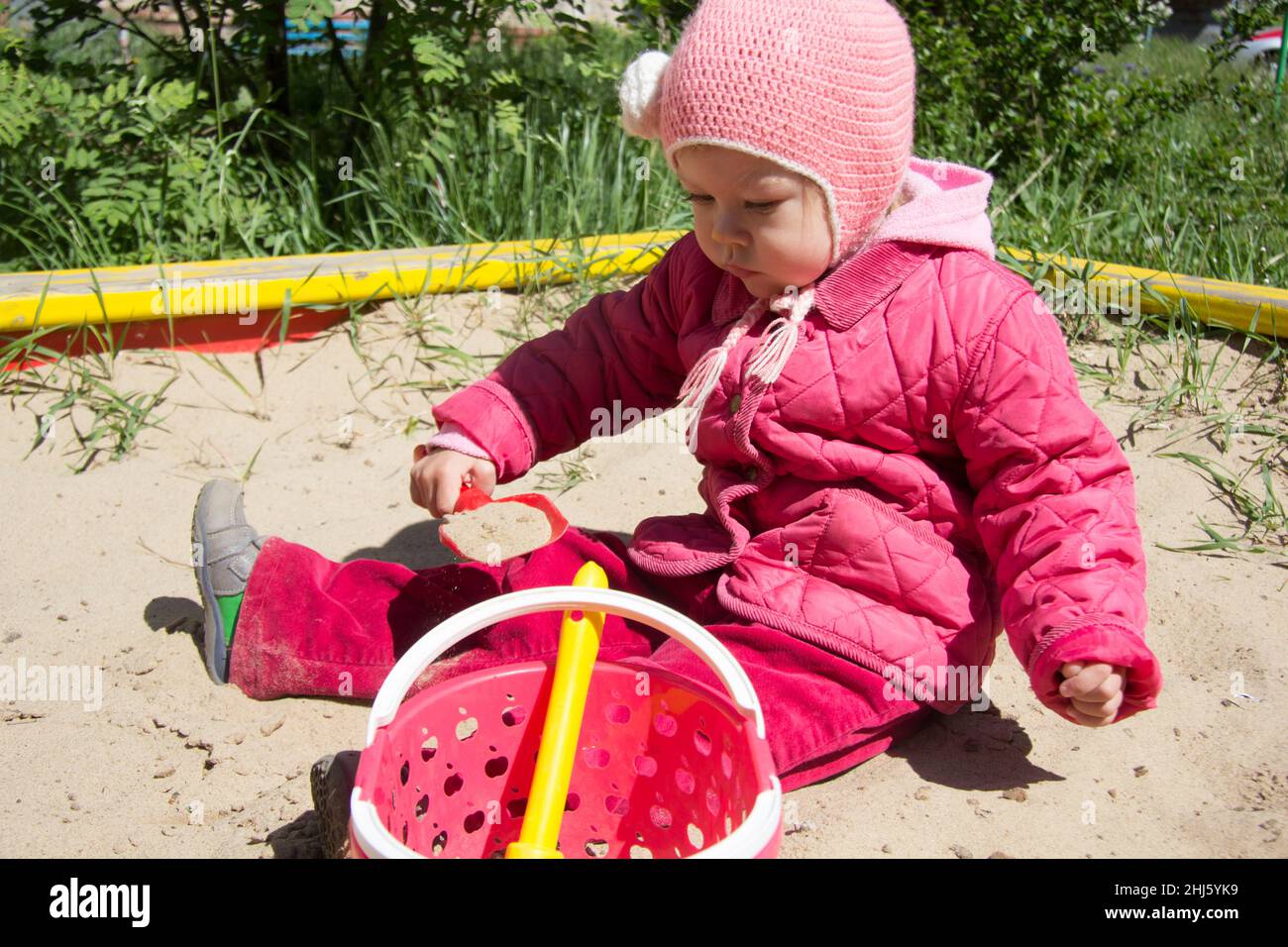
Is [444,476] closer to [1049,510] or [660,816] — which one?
[660,816]

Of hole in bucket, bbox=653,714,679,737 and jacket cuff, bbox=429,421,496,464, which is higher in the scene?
jacket cuff, bbox=429,421,496,464

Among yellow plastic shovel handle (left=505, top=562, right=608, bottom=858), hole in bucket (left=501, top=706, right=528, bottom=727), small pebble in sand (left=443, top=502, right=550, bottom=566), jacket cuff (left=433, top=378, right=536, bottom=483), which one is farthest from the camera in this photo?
jacket cuff (left=433, top=378, right=536, bottom=483)

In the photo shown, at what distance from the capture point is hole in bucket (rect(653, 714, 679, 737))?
1610mm

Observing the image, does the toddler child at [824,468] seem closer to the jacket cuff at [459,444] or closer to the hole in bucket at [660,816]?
the jacket cuff at [459,444]

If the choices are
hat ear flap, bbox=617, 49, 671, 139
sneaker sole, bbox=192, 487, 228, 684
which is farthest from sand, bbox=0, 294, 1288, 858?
hat ear flap, bbox=617, 49, 671, 139

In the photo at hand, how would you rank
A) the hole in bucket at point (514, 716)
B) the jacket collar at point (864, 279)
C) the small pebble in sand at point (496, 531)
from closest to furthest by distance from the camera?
the hole in bucket at point (514, 716)
the jacket collar at point (864, 279)
the small pebble in sand at point (496, 531)

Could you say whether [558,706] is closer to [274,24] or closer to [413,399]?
[413,399]

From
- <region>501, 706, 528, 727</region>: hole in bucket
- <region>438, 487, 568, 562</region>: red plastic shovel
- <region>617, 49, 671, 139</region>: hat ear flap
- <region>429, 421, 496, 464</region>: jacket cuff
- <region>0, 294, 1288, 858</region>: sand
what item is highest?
<region>617, 49, 671, 139</region>: hat ear flap

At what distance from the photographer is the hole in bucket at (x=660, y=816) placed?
1.64 meters

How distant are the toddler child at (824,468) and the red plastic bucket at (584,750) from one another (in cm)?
10

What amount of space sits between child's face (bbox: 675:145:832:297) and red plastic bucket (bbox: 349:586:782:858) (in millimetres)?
529

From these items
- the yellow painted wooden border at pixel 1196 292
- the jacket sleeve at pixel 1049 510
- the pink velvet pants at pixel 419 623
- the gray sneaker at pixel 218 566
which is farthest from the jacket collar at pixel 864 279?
the yellow painted wooden border at pixel 1196 292

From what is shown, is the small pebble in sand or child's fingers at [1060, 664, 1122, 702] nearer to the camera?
child's fingers at [1060, 664, 1122, 702]

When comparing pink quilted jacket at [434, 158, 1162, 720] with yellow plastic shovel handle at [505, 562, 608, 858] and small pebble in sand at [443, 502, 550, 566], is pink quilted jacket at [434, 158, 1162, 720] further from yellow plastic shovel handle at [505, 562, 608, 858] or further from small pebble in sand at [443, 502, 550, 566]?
yellow plastic shovel handle at [505, 562, 608, 858]
